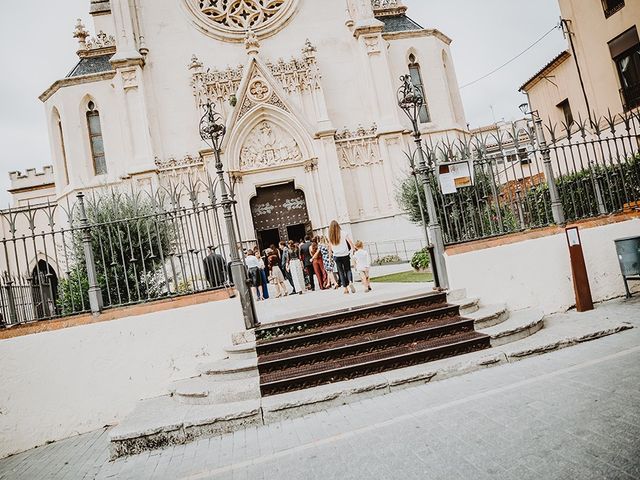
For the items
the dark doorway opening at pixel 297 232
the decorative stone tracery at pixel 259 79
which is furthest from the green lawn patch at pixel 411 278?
the decorative stone tracery at pixel 259 79

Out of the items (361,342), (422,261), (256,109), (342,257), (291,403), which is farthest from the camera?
(256,109)

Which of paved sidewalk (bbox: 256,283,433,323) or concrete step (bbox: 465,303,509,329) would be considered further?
paved sidewalk (bbox: 256,283,433,323)

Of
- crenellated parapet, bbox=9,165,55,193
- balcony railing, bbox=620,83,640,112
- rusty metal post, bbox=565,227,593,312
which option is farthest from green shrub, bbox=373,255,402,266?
crenellated parapet, bbox=9,165,55,193

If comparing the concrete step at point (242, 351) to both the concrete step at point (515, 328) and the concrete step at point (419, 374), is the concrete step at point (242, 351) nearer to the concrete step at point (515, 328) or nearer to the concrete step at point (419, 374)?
the concrete step at point (419, 374)

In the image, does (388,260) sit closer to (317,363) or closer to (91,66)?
(317,363)

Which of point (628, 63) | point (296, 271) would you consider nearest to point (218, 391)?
point (296, 271)

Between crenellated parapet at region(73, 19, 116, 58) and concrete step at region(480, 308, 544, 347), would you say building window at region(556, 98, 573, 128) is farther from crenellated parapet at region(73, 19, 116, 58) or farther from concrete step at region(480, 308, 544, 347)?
crenellated parapet at region(73, 19, 116, 58)

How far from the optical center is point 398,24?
2292cm

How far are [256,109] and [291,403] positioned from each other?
1634 cm

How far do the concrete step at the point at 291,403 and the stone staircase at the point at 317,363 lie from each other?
1 cm

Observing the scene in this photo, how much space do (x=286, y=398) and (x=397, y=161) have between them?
16.1 meters

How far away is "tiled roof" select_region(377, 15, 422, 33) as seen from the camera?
22438 millimetres

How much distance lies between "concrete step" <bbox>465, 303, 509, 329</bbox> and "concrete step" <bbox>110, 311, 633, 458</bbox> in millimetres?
350

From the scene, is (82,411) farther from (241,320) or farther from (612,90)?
(612,90)
